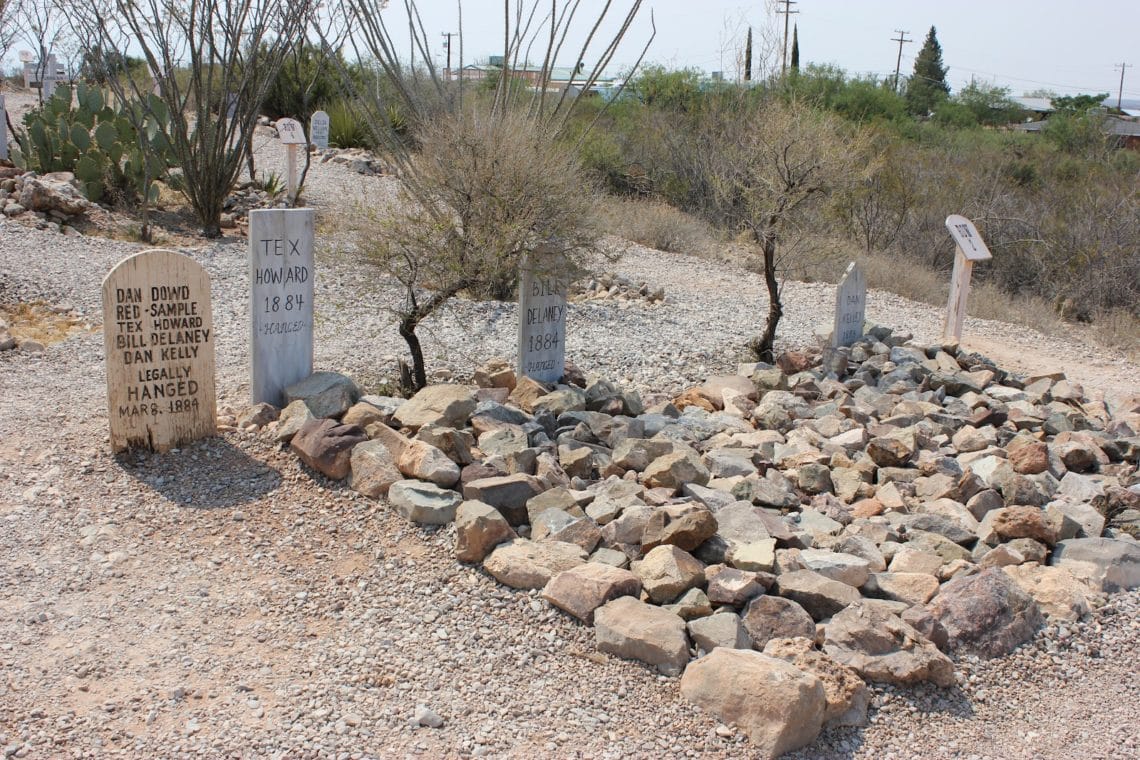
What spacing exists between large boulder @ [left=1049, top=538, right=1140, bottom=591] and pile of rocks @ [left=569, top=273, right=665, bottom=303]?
743 cm

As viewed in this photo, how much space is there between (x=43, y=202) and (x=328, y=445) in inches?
377

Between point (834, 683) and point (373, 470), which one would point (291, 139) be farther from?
point (834, 683)

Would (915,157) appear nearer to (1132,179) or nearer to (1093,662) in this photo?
(1132,179)

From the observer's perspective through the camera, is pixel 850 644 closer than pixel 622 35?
Yes

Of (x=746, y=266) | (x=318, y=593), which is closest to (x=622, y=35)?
(x=746, y=266)

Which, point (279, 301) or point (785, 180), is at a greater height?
point (785, 180)

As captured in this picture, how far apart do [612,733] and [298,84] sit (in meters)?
23.4

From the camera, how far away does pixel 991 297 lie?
15453 mm

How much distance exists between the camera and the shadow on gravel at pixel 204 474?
519 centimetres

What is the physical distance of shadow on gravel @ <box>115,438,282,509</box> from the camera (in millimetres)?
5191

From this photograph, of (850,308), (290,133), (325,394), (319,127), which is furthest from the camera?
(319,127)

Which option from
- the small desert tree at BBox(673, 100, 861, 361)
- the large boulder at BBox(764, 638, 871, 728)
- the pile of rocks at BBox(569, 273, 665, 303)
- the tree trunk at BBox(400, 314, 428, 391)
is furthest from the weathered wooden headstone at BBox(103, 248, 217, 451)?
the pile of rocks at BBox(569, 273, 665, 303)

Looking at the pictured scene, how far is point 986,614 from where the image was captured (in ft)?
14.5

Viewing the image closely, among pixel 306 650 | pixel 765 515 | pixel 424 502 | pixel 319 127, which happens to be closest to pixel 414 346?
pixel 424 502
